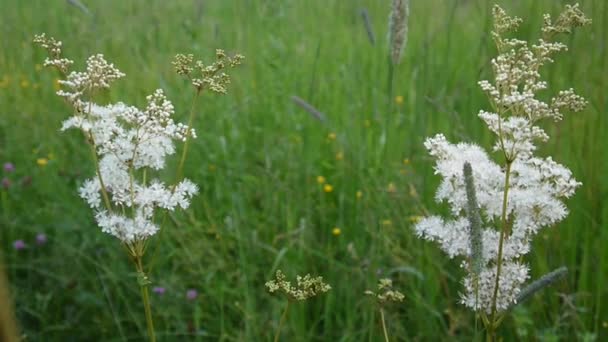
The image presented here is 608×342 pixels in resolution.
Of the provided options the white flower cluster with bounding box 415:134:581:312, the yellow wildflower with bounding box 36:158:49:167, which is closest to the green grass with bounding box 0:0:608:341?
the yellow wildflower with bounding box 36:158:49:167

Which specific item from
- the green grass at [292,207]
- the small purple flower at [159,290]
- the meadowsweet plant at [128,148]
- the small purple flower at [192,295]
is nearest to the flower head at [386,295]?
the meadowsweet plant at [128,148]

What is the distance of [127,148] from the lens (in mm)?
1312

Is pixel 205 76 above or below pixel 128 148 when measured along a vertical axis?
above

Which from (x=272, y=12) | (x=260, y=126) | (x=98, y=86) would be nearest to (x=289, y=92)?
(x=260, y=126)

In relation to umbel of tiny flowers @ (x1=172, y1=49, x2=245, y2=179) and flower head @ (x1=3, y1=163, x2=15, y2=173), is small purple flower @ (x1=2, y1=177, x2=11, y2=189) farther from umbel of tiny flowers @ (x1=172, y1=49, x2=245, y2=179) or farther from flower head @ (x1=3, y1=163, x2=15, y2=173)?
umbel of tiny flowers @ (x1=172, y1=49, x2=245, y2=179)

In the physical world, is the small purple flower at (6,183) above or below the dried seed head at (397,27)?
below

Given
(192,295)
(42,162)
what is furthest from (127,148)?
(42,162)

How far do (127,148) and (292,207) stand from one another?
1.60 metres

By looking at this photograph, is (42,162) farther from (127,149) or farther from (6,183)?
(127,149)

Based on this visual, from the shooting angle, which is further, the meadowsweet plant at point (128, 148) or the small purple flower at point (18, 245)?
the small purple flower at point (18, 245)

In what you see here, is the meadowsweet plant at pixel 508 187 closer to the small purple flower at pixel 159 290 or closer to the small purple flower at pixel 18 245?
the small purple flower at pixel 159 290

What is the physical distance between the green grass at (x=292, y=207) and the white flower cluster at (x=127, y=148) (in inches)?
24.5

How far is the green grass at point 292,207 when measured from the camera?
2414 millimetres

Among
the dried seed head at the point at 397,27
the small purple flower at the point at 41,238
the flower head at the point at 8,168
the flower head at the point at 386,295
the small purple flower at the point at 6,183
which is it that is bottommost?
the flower head at the point at 386,295
